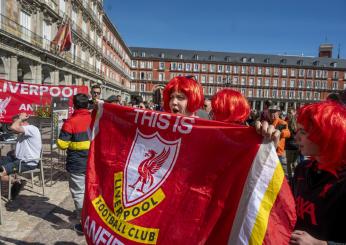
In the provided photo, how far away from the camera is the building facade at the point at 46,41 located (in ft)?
58.6

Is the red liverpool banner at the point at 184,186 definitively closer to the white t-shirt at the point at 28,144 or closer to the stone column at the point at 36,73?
the white t-shirt at the point at 28,144

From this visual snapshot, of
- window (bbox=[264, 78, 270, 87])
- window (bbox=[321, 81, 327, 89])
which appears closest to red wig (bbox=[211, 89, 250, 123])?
window (bbox=[264, 78, 270, 87])

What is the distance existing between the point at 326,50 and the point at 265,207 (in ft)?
341

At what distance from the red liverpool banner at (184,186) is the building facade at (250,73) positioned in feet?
264

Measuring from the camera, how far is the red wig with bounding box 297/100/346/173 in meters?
1.55

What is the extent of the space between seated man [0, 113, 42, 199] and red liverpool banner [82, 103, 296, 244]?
3.31m

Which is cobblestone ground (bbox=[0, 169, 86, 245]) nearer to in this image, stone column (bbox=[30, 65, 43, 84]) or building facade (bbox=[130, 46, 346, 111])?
stone column (bbox=[30, 65, 43, 84])

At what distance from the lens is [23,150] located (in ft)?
17.2

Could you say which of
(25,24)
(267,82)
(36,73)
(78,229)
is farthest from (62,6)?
(267,82)

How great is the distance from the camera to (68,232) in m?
4.05

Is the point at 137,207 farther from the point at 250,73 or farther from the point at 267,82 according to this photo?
the point at 267,82

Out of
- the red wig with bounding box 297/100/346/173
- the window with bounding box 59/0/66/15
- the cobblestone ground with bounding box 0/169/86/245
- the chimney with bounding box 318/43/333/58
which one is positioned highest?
the chimney with bounding box 318/43/333/58

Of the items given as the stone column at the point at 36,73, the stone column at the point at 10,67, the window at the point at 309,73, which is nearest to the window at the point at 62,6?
the stone column at the point at 36,73

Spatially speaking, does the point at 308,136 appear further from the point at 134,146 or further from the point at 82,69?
the point at 82,69
